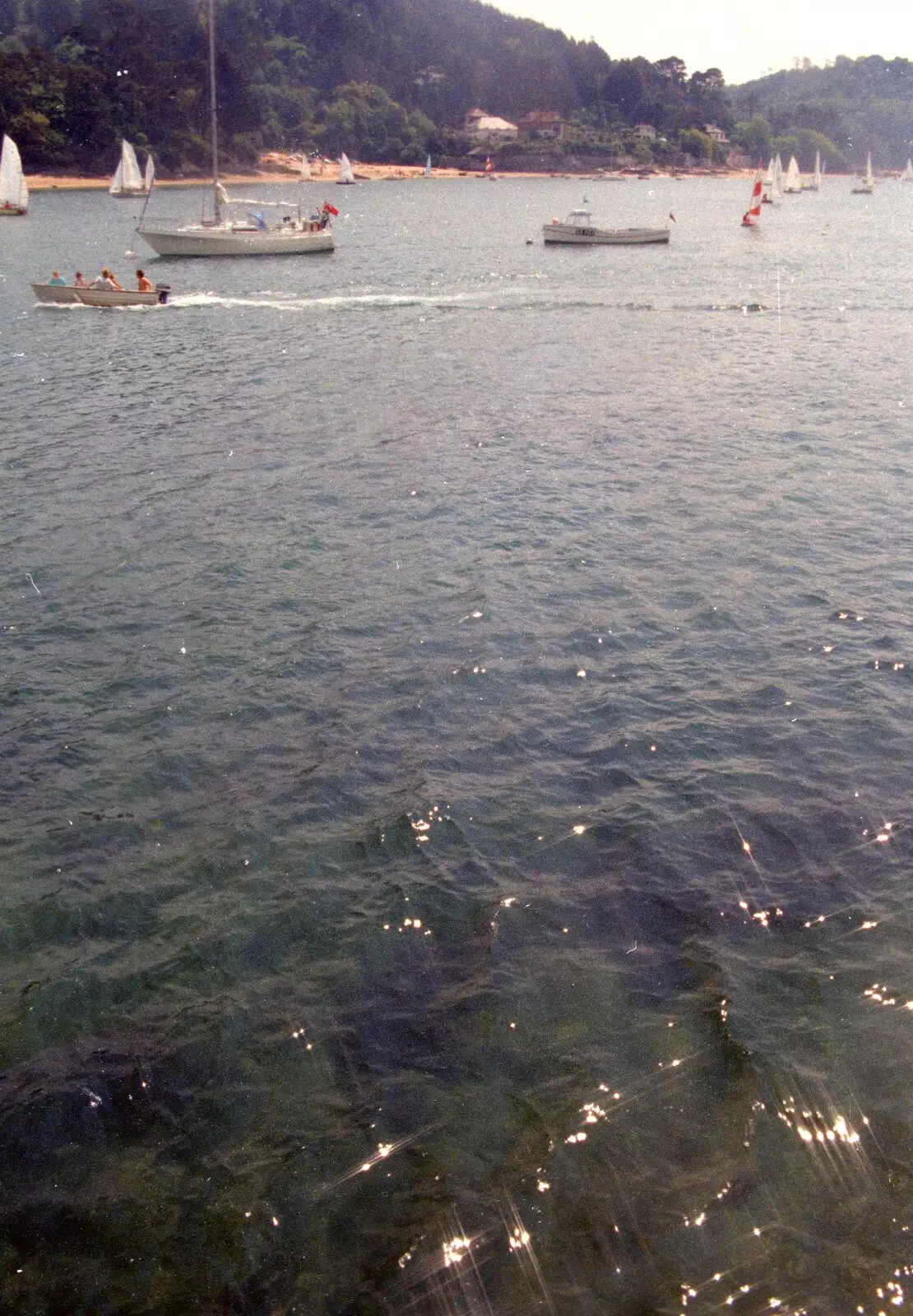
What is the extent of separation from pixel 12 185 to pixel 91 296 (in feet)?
166

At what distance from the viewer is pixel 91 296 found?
156 feet

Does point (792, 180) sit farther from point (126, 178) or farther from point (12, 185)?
point (12, 185)

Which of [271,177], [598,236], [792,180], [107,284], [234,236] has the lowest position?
[107,284]

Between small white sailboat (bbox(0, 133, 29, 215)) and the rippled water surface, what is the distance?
2907 inches

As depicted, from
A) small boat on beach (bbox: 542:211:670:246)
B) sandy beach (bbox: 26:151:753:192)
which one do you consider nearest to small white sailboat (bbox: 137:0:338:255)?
small boat on beach (bbox: 542:211:670:246)

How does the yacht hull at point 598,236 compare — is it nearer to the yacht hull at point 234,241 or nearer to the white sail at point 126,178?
the yacht hull at point 234,241

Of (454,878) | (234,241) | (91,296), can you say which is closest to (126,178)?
(234,241)

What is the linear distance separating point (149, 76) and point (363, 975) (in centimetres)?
15758

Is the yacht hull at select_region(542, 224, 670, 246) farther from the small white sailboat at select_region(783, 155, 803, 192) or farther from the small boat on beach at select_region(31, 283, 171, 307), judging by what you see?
the small white sailboat at select_region(783, 155, 803, 192)

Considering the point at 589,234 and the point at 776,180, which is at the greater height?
the point at 776,180

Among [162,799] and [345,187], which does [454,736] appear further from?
[345,187]

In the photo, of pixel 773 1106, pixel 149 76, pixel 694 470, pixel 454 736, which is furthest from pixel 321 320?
pixel 149 76

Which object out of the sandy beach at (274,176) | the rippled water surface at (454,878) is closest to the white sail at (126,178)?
the sandy beach at (274,176)

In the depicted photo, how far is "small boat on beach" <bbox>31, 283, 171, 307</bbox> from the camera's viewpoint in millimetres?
47469
